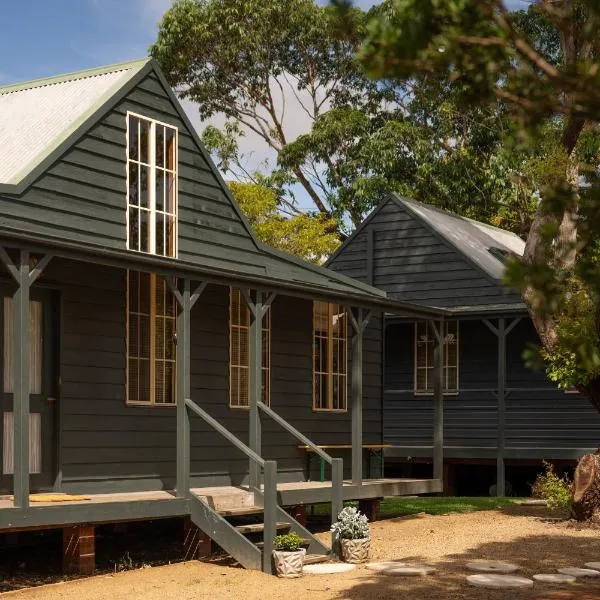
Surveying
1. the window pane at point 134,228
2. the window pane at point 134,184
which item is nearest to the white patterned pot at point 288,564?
the window pane at point 134,228

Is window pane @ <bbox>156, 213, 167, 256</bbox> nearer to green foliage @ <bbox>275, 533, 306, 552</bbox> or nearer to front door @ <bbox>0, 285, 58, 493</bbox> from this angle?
front door @ <bbox>0, 285, 58, 493</bbox>

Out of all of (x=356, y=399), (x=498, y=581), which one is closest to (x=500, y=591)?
(x=498, y=581)

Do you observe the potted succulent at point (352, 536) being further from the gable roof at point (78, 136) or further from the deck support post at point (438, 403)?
the deck support post at point (438, 403)

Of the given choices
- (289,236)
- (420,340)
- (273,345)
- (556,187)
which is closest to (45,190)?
(273,345)

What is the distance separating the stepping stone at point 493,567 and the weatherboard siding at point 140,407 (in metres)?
4.22

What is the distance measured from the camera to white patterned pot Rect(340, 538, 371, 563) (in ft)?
46.2

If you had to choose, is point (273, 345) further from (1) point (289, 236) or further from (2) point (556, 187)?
(1) point (289, 236)

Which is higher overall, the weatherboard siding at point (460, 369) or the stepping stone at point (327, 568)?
Result: the weatherboard siding at point (460, 369)

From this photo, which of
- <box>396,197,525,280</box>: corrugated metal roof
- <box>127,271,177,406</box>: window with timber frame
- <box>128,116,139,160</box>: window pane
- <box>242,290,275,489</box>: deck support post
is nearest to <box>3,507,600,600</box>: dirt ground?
<box>242,290,275,489</box>: deck support post

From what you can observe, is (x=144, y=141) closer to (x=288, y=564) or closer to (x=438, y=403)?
(x=288, y=564)

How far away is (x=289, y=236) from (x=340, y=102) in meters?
8.35

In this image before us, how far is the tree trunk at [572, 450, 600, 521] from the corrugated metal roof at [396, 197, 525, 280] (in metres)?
7.28

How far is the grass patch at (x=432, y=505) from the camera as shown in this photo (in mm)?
19875

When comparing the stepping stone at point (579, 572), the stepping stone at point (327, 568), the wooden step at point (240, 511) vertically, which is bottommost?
the stepping stone at point (327, 568)
